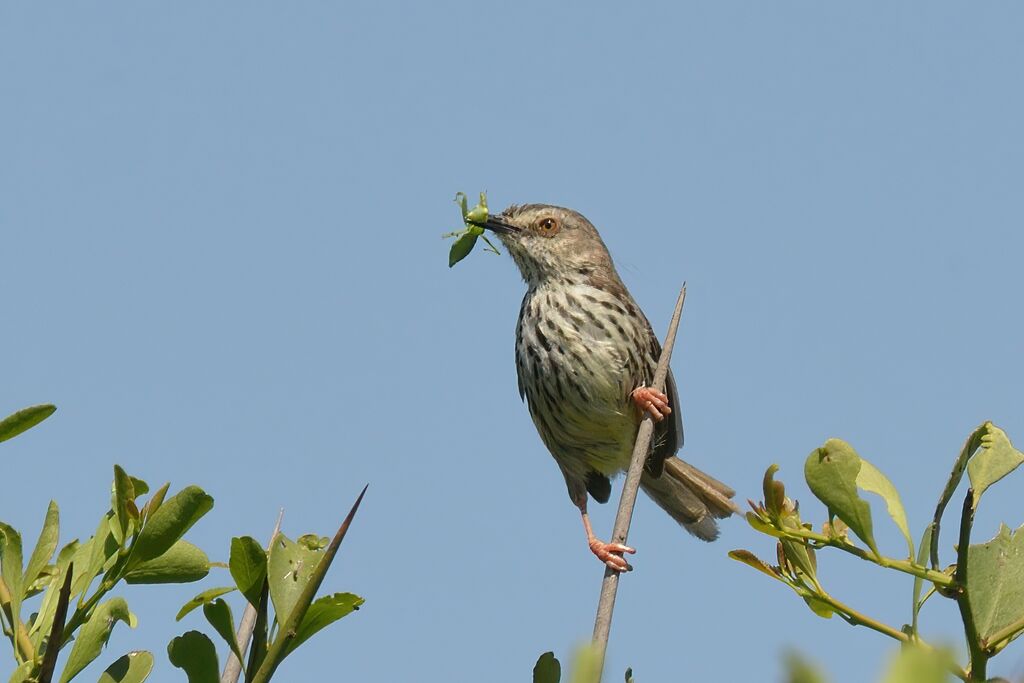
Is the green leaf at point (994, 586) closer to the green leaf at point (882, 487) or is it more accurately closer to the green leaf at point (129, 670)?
the green leaf at point (882, 487)

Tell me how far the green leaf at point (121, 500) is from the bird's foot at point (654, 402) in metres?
4.64

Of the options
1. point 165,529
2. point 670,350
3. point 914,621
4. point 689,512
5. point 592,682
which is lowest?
point 592,682

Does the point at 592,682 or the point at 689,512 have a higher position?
the point at 689,512

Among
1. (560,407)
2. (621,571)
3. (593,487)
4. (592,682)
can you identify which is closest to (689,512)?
(593,487)

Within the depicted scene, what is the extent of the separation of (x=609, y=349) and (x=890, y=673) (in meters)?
6.63

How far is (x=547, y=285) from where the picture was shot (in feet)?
25.9

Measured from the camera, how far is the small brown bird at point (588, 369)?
7203 mm

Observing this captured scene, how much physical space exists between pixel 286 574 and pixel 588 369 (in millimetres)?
5961

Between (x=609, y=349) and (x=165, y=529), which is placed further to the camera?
(x=609, y=349)

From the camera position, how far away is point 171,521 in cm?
143

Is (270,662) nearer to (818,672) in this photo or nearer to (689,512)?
(818,672)

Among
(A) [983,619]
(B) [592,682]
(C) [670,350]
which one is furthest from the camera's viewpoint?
(C) [670,350]

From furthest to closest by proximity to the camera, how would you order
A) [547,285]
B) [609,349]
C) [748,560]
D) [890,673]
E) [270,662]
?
[547,285] < [609,349] < [748,560] < [270,662] < [890,673]

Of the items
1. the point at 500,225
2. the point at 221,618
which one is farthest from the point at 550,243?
the point at 221,618
